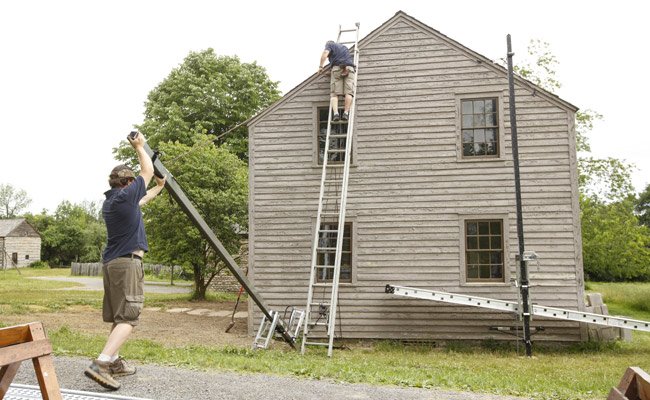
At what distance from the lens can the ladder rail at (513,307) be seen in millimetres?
10938

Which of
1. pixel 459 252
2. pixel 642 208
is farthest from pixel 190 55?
pixel 642 208

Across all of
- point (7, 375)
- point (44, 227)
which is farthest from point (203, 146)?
point (44, 227)

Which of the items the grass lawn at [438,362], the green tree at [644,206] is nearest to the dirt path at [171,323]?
the grass lawn at [438,362]

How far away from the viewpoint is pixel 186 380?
5465mm

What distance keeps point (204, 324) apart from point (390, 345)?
599 cm

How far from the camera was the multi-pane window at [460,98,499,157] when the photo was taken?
1263 cm

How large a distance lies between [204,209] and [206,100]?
38.8ft

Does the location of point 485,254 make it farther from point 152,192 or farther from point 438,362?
point 152,192

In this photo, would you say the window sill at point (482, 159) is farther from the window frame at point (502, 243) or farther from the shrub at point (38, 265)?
the shrub at point (38, 265)

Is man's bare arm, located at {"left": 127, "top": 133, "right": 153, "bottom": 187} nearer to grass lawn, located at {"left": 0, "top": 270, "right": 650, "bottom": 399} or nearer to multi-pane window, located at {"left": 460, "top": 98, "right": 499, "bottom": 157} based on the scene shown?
grass lawn, located at {"left": 0, "top": 270, "right": 650, "bottom": 399}

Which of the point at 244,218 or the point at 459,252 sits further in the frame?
the point at 244,218

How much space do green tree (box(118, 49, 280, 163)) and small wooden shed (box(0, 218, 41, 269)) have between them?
3545cm

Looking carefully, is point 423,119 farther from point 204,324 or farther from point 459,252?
point 204,324

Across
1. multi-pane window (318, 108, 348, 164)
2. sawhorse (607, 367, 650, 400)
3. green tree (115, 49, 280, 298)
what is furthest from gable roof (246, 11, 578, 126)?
sawhorse (607, 367, 650, 400)
